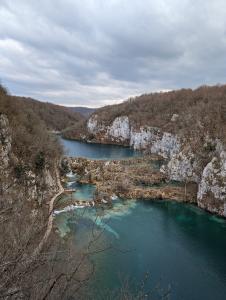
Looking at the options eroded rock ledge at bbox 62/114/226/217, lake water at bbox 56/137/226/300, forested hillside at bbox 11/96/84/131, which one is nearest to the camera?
lake water at bbox 56/137/226/300

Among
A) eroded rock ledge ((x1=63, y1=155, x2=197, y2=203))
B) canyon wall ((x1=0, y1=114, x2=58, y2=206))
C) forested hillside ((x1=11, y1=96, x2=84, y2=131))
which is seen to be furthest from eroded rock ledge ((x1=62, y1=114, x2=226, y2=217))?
forested hillside ((x1=11, y1=96, x2=84, y2=131))

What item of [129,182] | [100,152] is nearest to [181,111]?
[100,152]

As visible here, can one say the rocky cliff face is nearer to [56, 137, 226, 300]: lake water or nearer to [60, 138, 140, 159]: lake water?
[56, 137, 226, 300]: lake water

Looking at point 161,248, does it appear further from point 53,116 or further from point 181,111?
point 53,116

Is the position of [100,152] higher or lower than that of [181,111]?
lower

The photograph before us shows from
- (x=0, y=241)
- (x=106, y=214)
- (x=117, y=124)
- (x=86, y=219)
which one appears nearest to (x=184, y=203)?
(x=106, y=214)

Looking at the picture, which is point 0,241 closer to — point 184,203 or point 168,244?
point 168,244

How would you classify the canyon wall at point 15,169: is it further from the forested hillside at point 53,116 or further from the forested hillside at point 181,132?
the forested hillside at point 53,116

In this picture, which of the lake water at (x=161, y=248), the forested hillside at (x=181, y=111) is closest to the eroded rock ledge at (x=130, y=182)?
the lake water at (x=161, y=248)
